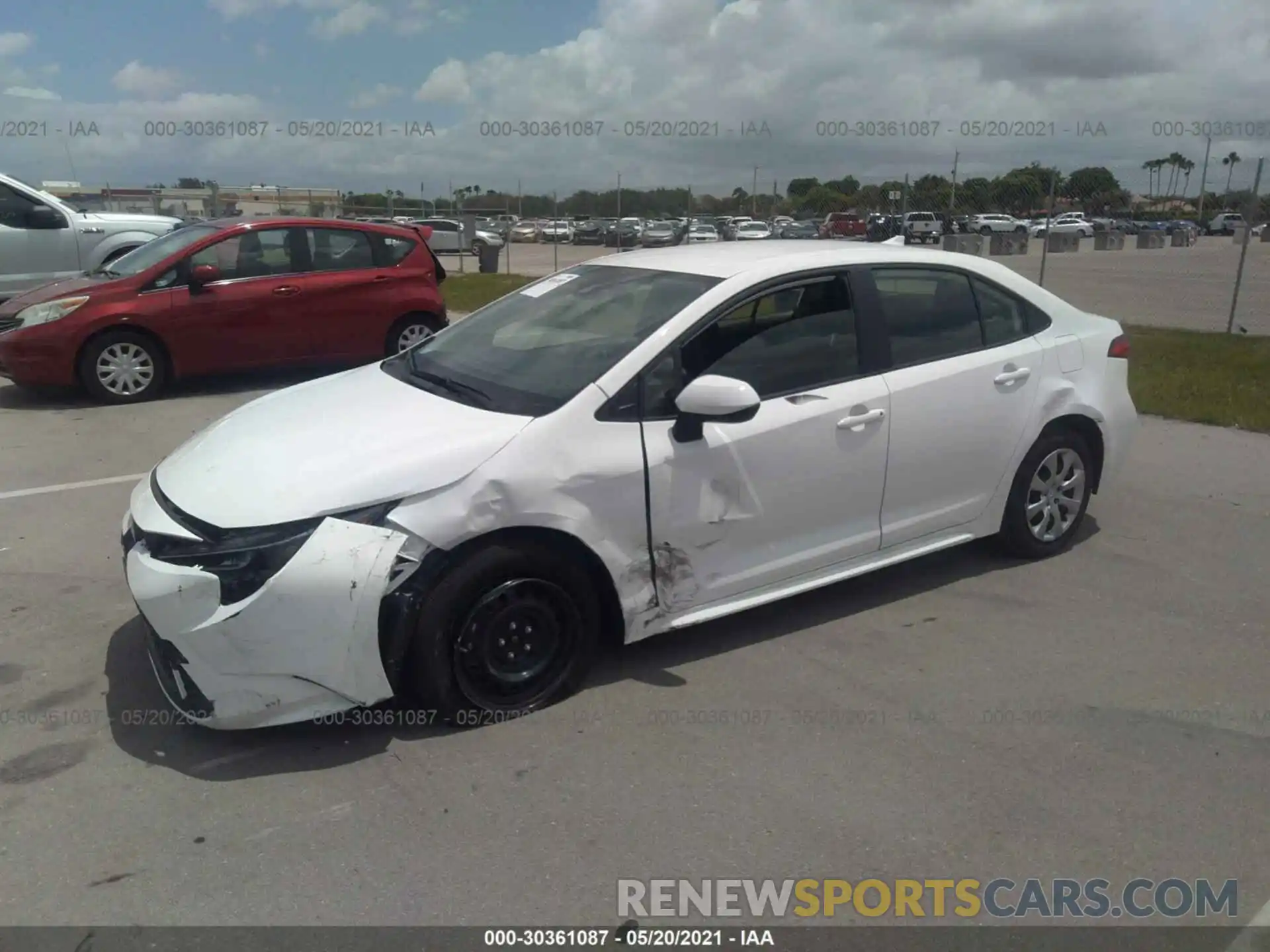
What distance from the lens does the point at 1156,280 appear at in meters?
22.8

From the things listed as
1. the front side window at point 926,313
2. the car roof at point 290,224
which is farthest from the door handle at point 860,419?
the car roof at point 290,224

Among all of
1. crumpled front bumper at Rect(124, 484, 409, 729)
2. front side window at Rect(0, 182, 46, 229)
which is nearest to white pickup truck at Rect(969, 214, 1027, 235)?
front side window at Rect(0, 182, 46, 229)

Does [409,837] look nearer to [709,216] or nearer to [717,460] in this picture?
[717,460]

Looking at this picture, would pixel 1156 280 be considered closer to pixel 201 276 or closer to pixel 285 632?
pixel 201 276

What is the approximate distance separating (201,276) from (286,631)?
6.79m

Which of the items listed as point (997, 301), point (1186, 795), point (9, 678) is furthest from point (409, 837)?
point (997, 301)

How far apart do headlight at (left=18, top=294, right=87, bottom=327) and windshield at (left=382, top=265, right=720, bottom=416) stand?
527 centimetres

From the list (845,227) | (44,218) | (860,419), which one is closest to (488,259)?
(845,227)

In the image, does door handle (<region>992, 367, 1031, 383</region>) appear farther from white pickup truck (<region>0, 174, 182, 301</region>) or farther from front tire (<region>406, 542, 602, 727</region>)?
white pickup truck (<region>0, 174, 182, 301</region>)

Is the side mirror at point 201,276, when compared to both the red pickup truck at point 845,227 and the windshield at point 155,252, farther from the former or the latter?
the red pickup truck at point 845,227

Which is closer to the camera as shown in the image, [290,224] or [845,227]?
[290,224]
